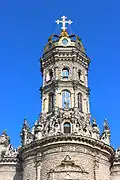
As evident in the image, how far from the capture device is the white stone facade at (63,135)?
45500 millimetres

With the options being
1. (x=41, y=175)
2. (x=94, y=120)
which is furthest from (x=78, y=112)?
(x=41, y=175)

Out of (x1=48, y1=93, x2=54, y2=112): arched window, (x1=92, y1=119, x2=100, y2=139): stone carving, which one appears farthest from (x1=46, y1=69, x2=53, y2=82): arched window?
(x1=92, y1=119, x2=100, y2=139): stone carving

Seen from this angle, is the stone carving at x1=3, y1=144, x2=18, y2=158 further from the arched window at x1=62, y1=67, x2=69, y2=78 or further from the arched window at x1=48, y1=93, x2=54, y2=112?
the arched window at x1=62, y1=67, x2=69, y2=78

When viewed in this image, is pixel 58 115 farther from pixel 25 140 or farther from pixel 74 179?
pixel 74 179

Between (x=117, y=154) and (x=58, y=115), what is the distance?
8267mm

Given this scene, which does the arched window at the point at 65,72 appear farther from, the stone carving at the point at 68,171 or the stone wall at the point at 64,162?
the stone carving at the point at 68,171

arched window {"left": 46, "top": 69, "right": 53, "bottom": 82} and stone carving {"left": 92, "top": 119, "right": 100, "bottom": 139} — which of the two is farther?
arched window {"left": 46, "top": 69, "right": 53, "bottom": 82}

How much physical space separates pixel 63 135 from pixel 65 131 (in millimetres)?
2146

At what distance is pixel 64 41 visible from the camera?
56.2 meters

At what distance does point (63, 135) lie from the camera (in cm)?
4569

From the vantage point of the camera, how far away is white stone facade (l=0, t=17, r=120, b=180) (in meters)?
45.5

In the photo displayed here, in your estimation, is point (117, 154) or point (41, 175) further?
point (117, 154)

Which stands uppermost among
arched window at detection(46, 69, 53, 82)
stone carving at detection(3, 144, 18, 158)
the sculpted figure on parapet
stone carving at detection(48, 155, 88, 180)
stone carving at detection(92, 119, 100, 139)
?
arched window at detection(46, 69, 53, 82)

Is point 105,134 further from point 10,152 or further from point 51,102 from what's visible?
point 10,152
